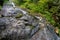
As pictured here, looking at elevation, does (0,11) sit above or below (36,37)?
above

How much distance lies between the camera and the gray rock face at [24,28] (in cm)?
549

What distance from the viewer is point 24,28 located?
18.8 ft

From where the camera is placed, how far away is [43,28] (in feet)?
19.4

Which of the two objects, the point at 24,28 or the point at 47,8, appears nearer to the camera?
the point at 24,28

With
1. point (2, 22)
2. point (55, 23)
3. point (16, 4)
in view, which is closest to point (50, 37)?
point (55, 23)

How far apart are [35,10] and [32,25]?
5.41 feet

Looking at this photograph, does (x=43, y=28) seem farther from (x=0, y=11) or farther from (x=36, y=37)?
(x=0, y=11)

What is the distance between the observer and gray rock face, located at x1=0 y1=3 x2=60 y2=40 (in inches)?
216

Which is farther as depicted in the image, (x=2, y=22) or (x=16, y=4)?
(x=16, y=4)

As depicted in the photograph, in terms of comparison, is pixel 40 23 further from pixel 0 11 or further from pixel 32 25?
pixel 0 11

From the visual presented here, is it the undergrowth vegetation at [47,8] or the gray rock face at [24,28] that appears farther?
the undergrowth vegetation at [47,8]

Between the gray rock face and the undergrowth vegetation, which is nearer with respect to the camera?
the gray rock face

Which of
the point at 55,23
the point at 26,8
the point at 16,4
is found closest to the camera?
the point at 55,23

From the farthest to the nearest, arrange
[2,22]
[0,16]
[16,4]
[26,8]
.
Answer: [16,4]
[26,8]
[0,16]
[2,22]
